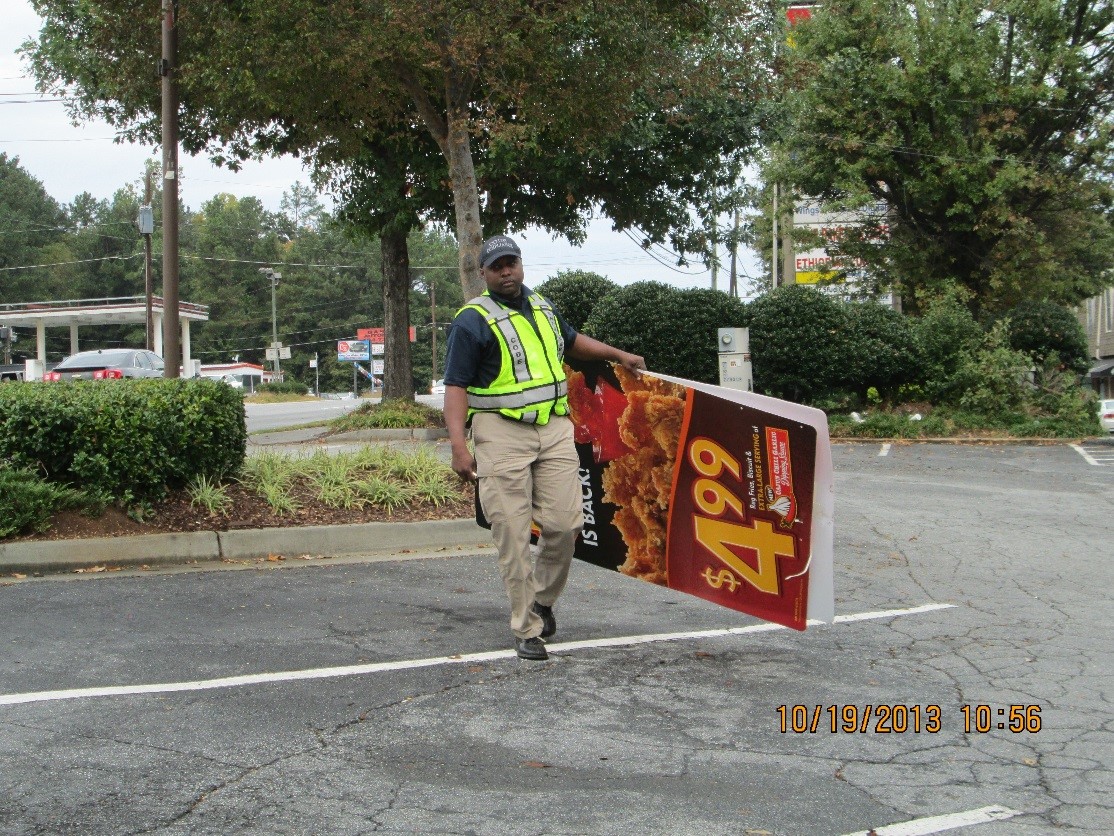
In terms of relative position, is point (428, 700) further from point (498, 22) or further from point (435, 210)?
point (435, 210)

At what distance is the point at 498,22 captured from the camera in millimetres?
11094

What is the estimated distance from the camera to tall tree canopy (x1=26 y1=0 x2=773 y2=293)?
1115 centimetres

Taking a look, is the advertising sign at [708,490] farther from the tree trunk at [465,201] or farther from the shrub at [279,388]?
the shrub at [279,388]

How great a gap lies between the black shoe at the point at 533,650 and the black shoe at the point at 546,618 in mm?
346

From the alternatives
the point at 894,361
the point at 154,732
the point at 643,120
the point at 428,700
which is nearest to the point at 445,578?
the point at 428,700

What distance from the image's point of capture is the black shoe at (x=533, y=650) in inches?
219

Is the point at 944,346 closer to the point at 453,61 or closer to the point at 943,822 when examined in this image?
the point at 453,61

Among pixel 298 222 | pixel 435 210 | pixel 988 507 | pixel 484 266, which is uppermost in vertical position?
pixel 298 222

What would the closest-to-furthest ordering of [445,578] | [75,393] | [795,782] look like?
1. [795,782]
2. [445,578]
3. [75,393]

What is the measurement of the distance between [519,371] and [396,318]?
15279 mm

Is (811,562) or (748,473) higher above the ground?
(748,473)

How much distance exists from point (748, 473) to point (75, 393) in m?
5.09
